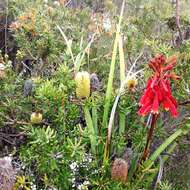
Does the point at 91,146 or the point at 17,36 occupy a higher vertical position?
the point at 17,36

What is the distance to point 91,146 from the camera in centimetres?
158

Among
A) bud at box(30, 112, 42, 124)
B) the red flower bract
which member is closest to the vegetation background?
bud at box(30, 112, 42, 124)

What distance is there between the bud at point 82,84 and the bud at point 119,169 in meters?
0.26

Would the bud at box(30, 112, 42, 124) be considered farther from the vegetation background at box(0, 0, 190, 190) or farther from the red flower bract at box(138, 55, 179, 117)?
the red flower bract at box(138, 55, 179, 117)

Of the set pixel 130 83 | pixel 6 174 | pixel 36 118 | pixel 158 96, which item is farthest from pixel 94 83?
pixel 6 174

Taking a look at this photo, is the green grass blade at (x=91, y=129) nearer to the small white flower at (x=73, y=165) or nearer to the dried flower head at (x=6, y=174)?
the small white flower at (x=73, y=165)

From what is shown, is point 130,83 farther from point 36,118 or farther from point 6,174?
point 6,174

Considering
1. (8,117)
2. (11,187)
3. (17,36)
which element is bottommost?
(11,187)

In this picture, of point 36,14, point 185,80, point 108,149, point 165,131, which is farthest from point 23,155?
point 36,14

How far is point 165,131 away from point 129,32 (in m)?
0.65

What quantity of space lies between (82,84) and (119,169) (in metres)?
0.31

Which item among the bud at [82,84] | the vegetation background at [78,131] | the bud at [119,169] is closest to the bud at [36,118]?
the vegetation background at [78,131]

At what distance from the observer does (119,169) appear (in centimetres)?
147

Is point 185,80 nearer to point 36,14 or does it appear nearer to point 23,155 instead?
point 23,155
